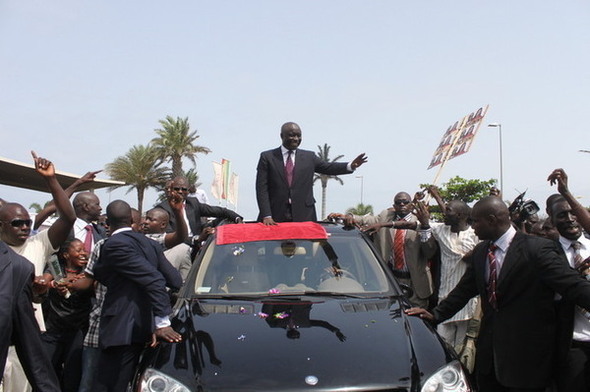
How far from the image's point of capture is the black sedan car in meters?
3.18

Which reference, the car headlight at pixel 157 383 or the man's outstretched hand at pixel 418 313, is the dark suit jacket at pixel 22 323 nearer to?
the car headlight at pixel 157 383

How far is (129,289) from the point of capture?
160 inches

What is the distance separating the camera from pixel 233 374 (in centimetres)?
320

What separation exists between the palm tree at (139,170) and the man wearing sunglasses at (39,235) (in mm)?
31931

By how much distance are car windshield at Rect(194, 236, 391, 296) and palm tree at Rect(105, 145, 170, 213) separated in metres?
32.1

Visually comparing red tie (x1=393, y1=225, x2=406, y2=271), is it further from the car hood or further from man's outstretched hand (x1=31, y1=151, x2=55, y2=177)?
man's outstretched hand (x1=31, y1=151, x2=55, y2=177)

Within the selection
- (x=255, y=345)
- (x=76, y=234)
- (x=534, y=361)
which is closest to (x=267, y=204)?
(x=76, y=234)

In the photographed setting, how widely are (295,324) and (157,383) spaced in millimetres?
939

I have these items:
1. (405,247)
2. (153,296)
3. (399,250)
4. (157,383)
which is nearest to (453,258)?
(405,247)

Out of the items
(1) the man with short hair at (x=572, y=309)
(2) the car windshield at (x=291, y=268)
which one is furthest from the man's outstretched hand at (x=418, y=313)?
(1) the man with short hair at (x=572, y=309)

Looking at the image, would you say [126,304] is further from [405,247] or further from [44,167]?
[405,247]

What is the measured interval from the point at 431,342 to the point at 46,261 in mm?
3029

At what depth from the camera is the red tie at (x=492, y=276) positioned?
3.91 metres

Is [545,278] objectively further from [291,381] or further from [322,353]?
[291,381]
